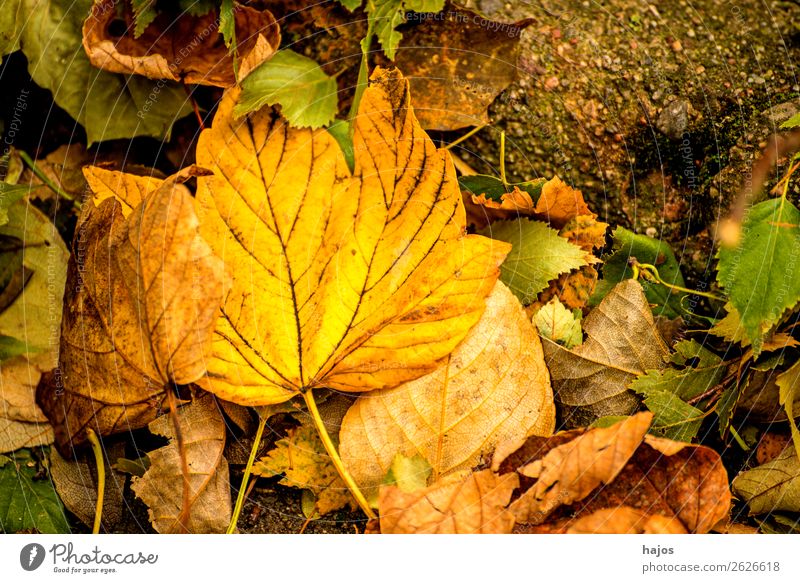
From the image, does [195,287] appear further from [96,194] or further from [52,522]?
[52,522]

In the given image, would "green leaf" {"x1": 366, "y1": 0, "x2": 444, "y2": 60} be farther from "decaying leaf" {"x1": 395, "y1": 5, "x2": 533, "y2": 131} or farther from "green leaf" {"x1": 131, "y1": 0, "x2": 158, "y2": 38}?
"green leaf" {"x1": 131, "y1": 0, "x2": 158, "y2": 38}

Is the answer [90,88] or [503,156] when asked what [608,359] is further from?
[90,88]

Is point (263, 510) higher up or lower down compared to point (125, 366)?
lower down

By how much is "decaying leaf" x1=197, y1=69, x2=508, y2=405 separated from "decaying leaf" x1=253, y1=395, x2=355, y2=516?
0.10 ft

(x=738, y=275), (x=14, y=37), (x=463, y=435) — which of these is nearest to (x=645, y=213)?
(x=738, y=275)

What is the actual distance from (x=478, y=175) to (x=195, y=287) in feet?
0.75

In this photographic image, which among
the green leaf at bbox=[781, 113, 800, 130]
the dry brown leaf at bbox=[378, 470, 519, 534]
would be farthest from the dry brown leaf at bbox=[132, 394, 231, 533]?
the green leaf at bbox=[781, 113, 800, 130]

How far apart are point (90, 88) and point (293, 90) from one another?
16 centimetres

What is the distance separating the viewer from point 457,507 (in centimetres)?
47

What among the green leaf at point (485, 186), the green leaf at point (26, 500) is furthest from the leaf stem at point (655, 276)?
the green leaf at point (26, 500)

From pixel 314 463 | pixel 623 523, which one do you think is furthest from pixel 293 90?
pixel 623 523
